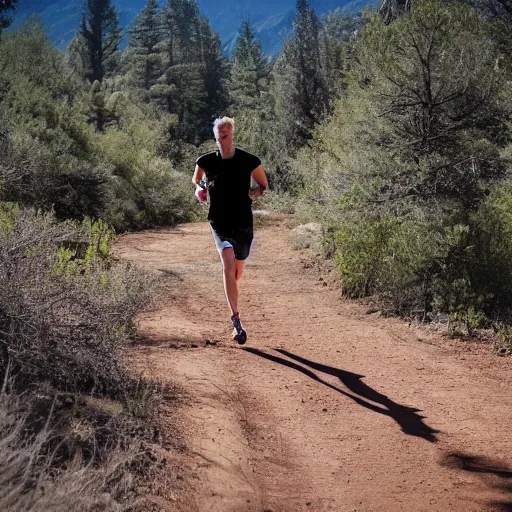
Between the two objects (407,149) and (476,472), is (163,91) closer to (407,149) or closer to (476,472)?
(407,149)

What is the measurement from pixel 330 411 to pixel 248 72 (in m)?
48.7

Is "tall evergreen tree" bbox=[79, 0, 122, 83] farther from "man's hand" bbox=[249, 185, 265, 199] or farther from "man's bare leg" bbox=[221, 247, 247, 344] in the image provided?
"man's bare leg" bbox=[221, 247, 247, 344]

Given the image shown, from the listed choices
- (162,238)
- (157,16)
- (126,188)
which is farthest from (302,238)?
(157,16)

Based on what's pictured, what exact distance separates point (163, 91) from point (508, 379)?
4340 centimetres

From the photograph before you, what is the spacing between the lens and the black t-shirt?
5.55 metres

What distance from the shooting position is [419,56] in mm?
8492

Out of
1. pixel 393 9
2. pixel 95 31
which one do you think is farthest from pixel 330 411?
pixel 95 31

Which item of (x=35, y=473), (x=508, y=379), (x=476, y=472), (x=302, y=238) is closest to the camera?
(x=35, y=473)

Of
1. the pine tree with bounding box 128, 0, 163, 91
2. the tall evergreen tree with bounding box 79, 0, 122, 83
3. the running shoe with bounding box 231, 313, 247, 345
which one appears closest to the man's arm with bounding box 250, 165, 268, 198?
the running shoe with bounding box 231, 313, 247, 345

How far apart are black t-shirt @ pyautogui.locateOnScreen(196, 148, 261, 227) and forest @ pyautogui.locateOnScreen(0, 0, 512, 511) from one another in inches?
43.7

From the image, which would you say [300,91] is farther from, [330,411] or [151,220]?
[330,411]

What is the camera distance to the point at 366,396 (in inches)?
185

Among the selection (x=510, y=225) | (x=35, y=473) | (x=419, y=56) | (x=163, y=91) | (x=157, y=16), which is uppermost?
(x=157, y=16)

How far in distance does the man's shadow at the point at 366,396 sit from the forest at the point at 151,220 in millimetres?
1415
